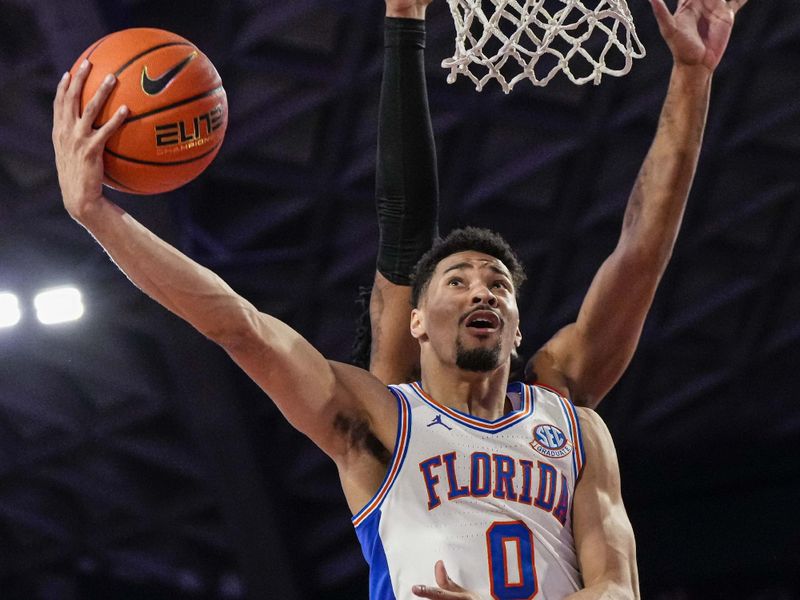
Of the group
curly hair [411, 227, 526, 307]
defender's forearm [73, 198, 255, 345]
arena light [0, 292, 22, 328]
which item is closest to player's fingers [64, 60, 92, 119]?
defender's forearm [73, 198, 255, 345]

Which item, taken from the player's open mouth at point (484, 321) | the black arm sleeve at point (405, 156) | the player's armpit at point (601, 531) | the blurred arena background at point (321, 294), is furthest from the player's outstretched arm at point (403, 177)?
the blurred arena background at point (321, 294)

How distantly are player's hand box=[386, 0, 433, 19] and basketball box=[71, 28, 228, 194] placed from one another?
0.74 m

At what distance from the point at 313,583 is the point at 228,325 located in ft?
23.1

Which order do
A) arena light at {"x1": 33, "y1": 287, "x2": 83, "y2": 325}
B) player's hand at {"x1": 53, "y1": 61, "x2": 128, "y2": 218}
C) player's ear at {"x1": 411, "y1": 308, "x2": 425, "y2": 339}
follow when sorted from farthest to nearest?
arena light at {"x1": 33, "y1": 287, "x2": 83, "y2": 325} < player's ear at {"x1": 411, "y1": 308, "x2": 425, "y2": 339} < player's hand at {"x1": 53, "y1": 61, "x2": 128, "y2": 218}

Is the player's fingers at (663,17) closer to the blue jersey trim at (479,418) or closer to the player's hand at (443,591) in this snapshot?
the blue jersey trim at (479,418)

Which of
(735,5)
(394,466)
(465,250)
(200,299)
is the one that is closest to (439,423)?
(394,466)

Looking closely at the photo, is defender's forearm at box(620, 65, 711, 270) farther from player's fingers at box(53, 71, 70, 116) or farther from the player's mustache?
player's fingers at box(53, 71, 70, 116)

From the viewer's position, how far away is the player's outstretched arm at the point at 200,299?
265 cm

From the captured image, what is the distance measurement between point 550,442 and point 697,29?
49.9 inches

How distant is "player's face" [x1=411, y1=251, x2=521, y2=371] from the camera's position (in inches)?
115

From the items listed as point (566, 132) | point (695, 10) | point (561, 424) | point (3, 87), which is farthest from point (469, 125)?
point (561, 424)

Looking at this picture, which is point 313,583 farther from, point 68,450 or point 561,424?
point 561,424

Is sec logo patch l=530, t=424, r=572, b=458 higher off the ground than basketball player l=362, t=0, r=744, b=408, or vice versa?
basketball player l=362, t=0, r=744, b=408

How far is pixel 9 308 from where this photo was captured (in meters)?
7.77
